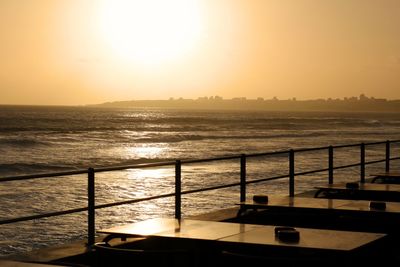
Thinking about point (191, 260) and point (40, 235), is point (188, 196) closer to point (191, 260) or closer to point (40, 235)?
point (40, 235)

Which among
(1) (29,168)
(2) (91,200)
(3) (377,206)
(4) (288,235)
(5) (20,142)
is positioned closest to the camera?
(4) (288,235)

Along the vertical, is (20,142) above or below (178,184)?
below

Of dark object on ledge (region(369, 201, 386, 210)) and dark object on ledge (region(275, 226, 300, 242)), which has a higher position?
dark object on ledge (region(275, 226, 300, 242))

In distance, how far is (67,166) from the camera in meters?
50.2

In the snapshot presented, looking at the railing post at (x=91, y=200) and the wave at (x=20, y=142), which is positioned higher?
the railing post at (x=91, y=200)

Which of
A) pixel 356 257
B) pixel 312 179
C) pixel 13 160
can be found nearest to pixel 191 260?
pixel 356 257

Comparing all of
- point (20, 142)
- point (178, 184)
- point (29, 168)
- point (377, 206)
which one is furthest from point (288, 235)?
point (20, 142)

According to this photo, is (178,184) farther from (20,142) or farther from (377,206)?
(20,142)

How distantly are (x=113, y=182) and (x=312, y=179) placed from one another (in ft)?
25.4

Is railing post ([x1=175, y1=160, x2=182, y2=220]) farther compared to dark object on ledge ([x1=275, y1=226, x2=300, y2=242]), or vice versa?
railing post ([x1=175, y1=160, x2=182, y2=220])

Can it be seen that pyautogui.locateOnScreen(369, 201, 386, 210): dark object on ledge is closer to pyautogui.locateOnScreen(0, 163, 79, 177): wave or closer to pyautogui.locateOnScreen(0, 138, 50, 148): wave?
pyautogui.locateOnScreen(0, 163, 79, 177): wave

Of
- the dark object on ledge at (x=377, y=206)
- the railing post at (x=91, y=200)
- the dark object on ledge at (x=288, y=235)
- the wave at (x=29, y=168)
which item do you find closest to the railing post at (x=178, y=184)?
the railing post at (x=91, y=200)

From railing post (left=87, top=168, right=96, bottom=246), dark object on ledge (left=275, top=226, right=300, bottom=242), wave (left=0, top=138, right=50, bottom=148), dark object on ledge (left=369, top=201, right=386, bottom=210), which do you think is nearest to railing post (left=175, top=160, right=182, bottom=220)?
railing post (left=87, top=168, right=96, bottom=246)

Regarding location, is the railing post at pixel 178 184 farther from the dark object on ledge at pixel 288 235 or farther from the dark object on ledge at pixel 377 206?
the dark object on ledge at pixel 288 235
